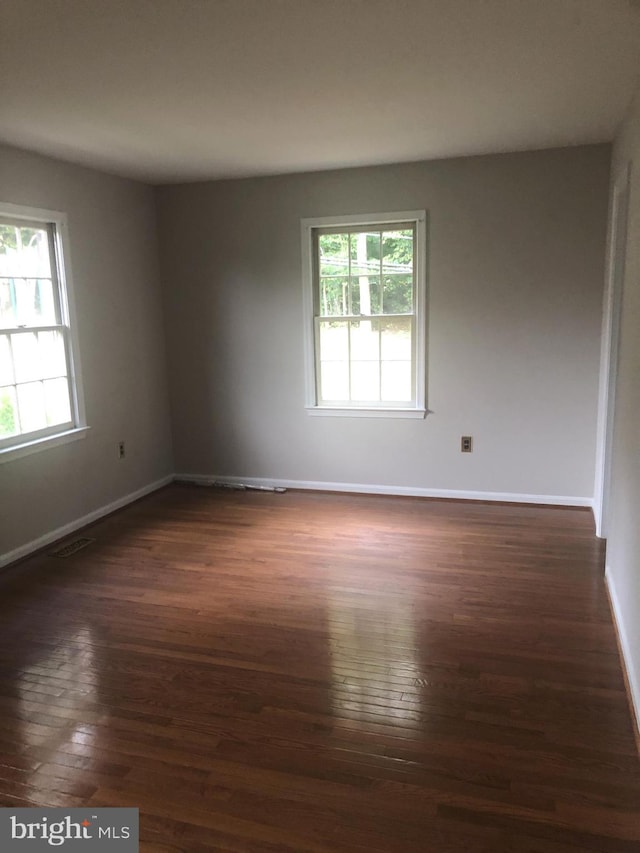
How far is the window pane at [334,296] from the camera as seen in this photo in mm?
4898

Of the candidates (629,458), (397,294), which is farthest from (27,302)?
(629,458)

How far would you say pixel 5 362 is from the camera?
3.85 metres

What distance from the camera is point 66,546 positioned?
415 centimetres

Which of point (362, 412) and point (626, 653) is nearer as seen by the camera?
point (626, 653)

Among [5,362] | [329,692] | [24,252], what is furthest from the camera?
[24,252]

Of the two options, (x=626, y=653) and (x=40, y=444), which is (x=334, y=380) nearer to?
(x=40, y=444)

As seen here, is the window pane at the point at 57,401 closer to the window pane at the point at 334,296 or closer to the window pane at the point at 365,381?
the window pane at the point at 334,296

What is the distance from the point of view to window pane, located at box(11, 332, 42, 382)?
12.9 ft

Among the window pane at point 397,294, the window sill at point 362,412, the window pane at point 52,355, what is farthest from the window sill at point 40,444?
the window pane at point 397,294

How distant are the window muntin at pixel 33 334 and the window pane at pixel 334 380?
1856mm

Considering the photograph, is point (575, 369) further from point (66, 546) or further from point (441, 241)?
point (66, 546)

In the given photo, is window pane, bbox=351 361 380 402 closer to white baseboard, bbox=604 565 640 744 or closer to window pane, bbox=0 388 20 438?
white baseboard, bbox=604 565 640 744

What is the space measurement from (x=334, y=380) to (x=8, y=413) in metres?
2.35

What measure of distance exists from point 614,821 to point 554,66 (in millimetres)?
2780
